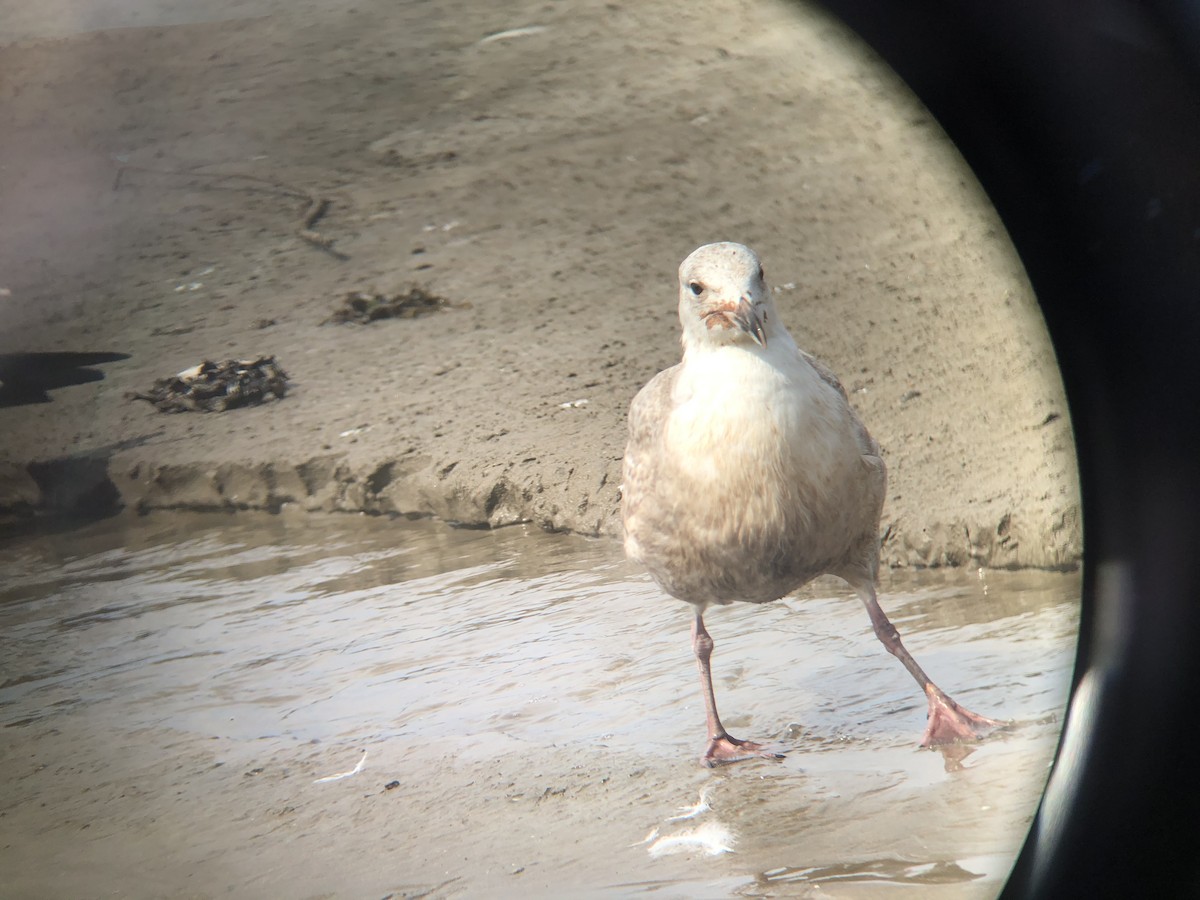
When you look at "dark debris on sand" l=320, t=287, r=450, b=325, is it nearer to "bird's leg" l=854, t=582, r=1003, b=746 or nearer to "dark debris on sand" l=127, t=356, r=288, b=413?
"dark debris on sand" l=127, t=356, r=288, b=413

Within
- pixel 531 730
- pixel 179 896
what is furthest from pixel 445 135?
pixel 179 896

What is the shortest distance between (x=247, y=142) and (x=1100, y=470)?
1.29 meters

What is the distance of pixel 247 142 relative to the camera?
1.56 m

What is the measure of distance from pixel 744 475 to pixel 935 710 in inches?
33.9

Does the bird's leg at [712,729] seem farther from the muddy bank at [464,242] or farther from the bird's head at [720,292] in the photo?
the bird's head at [720,292]

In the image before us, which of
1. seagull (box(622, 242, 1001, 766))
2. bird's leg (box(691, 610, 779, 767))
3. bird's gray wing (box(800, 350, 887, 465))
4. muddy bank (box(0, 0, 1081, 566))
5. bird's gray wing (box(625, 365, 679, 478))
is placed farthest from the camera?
bird's gray wing (box(800, 350, 887, 465))

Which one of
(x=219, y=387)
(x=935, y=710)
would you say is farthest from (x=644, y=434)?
(x=219, y=387)

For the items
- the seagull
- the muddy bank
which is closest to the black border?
the muddy bank

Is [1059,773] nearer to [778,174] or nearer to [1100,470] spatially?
[1100,470]

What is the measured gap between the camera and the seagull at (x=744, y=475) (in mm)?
1838

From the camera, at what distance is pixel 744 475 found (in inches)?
103

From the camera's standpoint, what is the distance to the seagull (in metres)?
A: 1.84

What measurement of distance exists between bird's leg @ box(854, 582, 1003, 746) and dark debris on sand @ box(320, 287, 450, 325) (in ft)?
2.91

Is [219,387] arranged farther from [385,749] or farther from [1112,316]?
[1112,316]
